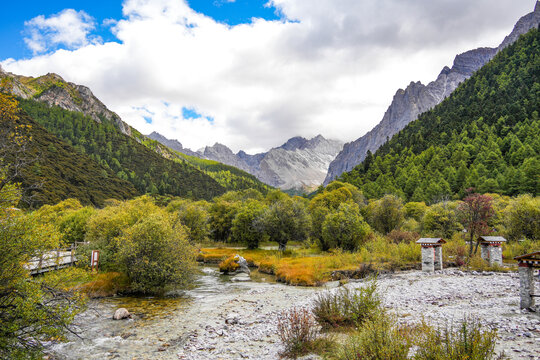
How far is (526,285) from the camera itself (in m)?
14.3

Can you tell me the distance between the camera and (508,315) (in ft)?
45.5

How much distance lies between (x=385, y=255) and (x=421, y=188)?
70.2 meters

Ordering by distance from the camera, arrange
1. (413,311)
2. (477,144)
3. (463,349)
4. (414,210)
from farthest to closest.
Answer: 1. (477,144)
2. (414,210)
3. (413,311)
4. (463,349)

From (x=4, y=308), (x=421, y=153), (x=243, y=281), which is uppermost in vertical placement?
(x=421, y=153)

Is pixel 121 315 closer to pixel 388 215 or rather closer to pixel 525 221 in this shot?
pixel 525 221

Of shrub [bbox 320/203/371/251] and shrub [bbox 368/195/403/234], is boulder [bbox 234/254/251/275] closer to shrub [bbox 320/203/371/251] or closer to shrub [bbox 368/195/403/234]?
shrub [bbox 320/203/371/251]

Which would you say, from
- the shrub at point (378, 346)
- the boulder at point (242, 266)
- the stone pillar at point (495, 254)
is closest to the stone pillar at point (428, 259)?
the stone pillar at point (495, 254)

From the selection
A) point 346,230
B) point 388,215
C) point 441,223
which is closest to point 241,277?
point 346,230

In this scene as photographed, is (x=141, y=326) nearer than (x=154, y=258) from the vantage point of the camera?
Yes

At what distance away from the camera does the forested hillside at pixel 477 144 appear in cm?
8419

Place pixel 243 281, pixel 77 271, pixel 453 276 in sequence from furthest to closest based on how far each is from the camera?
pixel 243 281 → pixel 453 276 → pixel 77 271

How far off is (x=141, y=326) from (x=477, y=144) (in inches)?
4554

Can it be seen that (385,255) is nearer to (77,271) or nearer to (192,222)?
(77,271)

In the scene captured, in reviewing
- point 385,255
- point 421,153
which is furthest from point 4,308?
point 421,153
